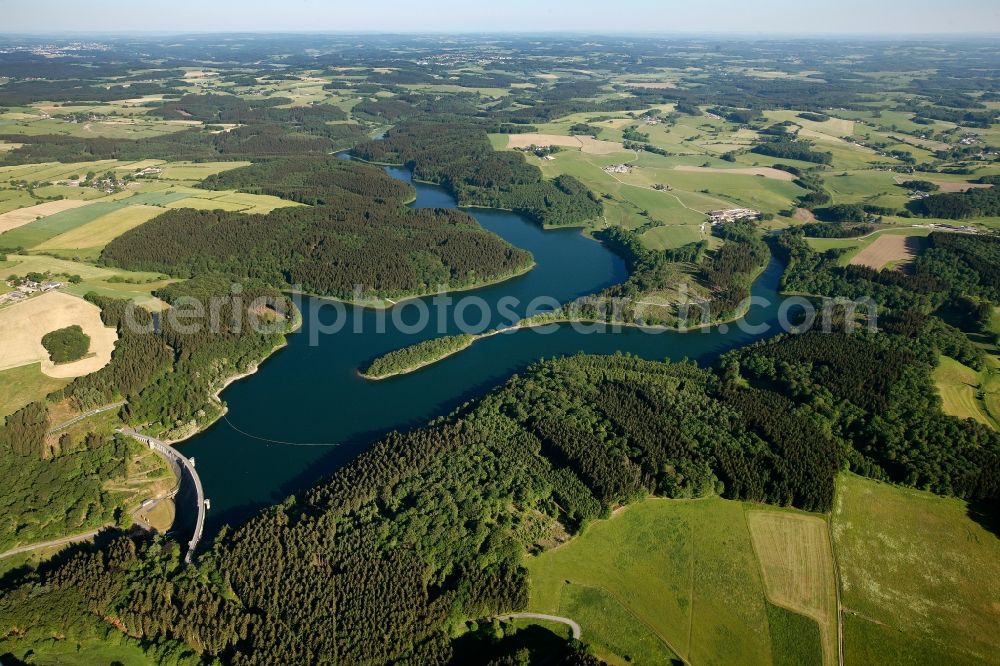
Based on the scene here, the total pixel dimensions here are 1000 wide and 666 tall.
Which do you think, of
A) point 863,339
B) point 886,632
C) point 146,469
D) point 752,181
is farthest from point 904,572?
point 752,181

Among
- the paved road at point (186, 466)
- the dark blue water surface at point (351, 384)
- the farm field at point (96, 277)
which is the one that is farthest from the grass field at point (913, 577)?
the farm field at point (96, 277)

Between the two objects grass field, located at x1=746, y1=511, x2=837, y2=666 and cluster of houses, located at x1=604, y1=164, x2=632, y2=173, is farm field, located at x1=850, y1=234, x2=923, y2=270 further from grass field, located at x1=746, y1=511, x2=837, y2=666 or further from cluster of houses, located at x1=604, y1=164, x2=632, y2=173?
cluster of houses, located at x1=604, y1=164, x2=632, y2=173

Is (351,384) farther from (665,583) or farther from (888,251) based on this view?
(888,251)

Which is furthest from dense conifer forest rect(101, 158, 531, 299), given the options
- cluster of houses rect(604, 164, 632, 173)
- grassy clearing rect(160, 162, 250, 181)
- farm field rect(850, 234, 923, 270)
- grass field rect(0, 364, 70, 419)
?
cluster of houses rect(604, 164, 632, 173)

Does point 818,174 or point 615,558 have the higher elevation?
point 818,174

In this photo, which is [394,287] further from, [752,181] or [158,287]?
[752,181]

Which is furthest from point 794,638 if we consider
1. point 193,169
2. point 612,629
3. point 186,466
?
point 193,169

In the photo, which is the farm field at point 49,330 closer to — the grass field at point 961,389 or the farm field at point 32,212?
the farm field at point 32,212
